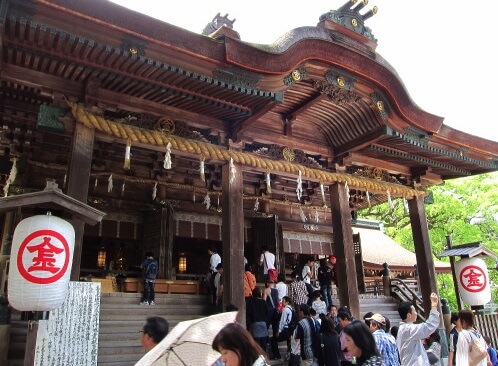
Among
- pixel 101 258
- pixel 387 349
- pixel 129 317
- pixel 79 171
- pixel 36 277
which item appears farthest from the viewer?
pixel 101 258

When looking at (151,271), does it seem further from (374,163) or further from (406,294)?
(406,294)

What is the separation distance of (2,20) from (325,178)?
298 inches

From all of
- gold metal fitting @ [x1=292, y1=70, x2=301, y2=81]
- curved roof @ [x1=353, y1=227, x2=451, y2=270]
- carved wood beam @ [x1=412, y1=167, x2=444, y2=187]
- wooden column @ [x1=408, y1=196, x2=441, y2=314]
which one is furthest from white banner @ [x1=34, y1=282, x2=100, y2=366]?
curved roof @ [x1=353, y1=227, x2=451, y2=270]

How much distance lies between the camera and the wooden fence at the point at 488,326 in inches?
385

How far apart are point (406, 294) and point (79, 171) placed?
1049cm

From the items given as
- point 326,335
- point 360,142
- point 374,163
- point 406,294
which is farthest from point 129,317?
point 406,294

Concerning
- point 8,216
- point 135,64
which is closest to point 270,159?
point 135,64

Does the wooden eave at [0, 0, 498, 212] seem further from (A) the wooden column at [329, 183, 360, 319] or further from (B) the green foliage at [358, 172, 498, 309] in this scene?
(B) the green foliage at [358, 172, 498, 309]

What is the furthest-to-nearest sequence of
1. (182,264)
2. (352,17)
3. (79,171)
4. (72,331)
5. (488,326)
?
(182,264)
(488,326)
(352,17)
(79,171)
(72,331)

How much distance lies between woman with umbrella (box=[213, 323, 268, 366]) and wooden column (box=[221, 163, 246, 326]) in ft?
18.0

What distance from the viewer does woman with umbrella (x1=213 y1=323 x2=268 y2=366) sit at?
235 centimetres

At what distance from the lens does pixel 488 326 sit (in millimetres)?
9906

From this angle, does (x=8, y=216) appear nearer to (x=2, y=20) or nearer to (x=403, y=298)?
(x=2, y=20)

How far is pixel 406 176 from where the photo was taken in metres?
12.7
